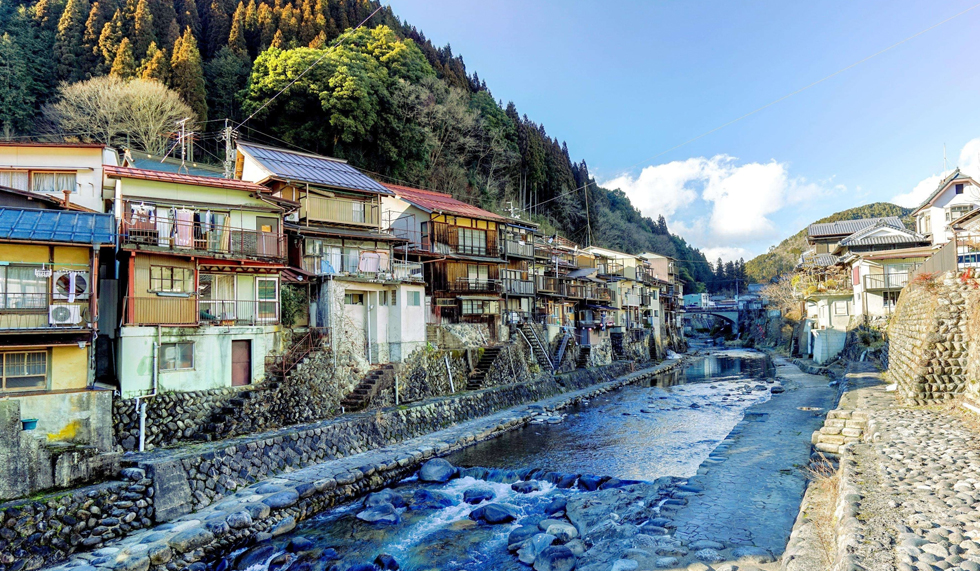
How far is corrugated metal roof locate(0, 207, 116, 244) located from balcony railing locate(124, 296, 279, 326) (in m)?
2.20

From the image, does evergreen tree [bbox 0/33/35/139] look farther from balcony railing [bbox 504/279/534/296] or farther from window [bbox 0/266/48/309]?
balcony railing [bbox 504/279/534/296]

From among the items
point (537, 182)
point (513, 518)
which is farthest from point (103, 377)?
point (537, 182)

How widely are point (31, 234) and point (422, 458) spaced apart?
14192mm

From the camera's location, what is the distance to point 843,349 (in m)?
41.6

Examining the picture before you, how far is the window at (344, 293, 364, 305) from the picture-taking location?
997 inches

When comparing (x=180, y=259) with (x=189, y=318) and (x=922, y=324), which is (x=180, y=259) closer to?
(x=189, y=318)

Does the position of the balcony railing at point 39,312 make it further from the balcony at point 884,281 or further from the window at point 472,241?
the balcony at point 884,281

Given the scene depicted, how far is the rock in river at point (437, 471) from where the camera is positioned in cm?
1825

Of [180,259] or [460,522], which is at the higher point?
[180,259]

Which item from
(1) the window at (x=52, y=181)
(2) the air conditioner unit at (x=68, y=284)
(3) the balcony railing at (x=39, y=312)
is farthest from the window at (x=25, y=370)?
(1) the window at (x=52, y=181)

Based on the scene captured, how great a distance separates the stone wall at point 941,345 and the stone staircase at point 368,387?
64.5ft

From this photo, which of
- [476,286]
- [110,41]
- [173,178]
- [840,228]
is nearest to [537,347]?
[476,286]

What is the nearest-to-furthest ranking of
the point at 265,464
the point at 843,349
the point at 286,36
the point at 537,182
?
the point at 265,464, the point at 843,349, the point at 286,36, the point at 537,182

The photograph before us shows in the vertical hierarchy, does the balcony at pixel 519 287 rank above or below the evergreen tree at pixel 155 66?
below
